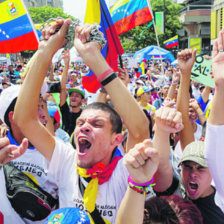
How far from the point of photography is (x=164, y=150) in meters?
1.62

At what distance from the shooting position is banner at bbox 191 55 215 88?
334 centimetres

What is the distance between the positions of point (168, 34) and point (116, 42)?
37151mm

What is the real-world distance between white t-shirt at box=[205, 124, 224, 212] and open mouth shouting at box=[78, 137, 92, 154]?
79 centimetres

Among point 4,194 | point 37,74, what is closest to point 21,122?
point 37,74

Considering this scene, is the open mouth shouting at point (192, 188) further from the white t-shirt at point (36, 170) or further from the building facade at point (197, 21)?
the building facade at point (197, 21)

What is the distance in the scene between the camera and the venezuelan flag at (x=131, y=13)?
18.3 ft

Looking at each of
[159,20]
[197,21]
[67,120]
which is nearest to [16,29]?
[67,120]

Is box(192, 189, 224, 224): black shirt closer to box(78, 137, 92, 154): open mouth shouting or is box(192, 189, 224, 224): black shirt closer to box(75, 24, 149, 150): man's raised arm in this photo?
box(75, 24, 149, 150): man's raised arm

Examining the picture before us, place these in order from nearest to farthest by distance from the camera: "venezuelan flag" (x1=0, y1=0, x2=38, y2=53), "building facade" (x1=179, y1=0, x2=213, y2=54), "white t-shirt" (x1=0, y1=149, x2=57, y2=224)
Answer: "white t-shirt" (x1=0, y1=149, x2=57, y2=224)
"venezuelan flag" (x1=0, y1=0, x2=38, y2=53)
"building facade" (x1=179, y1=0, x2=213, y2=54)

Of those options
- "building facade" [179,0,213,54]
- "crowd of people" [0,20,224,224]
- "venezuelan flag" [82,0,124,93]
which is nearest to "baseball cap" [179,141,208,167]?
"crowd of people" [0,20,224,224]

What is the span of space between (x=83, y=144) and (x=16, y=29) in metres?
3.98

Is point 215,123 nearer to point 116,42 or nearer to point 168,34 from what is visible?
point 116,42

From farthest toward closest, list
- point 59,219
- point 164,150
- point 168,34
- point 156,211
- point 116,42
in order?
1. point 168,34
2. point 116,42
3. point 164,150
4. point 156,211
5. point 59,219

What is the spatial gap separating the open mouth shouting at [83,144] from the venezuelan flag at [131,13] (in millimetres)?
4131
